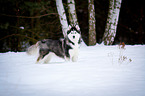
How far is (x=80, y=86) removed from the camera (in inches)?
124

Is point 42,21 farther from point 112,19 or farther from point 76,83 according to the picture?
point 76,83

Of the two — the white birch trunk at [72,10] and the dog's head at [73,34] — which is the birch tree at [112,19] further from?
the dog's head at [73,34]

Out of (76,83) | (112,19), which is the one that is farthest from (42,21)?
(76,83)

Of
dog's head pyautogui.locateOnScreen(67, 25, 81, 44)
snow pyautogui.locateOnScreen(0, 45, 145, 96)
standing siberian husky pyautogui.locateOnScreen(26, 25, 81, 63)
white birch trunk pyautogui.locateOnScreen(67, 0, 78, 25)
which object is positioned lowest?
snow pyautogui.locateOnScreen(0, 45, 145, 96)

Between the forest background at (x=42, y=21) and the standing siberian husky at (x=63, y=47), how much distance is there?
16.8ft

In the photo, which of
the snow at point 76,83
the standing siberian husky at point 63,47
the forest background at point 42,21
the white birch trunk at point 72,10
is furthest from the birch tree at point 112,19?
the snow at point 76,83

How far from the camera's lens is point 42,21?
12.8 m

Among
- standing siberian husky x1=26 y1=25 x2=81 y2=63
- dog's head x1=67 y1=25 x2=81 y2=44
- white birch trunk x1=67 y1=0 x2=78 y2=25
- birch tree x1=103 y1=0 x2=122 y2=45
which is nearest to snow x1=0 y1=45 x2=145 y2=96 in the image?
standing siberian husky x1=26 y1=25 x2=81 y2=63

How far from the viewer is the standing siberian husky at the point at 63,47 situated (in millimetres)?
5387

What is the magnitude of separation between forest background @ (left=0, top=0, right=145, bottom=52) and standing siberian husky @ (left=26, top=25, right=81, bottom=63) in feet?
16.8

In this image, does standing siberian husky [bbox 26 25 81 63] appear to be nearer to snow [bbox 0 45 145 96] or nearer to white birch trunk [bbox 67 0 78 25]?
snow [bbox 0 45 145 96]

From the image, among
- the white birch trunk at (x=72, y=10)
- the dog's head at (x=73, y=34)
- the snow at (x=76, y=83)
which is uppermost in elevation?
the white birch trunk at (x=72, y=10)

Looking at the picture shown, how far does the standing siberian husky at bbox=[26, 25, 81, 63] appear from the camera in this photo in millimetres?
5387

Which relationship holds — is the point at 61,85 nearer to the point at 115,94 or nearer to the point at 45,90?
the point at 45,90
